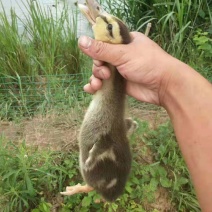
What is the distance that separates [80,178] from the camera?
2.12m

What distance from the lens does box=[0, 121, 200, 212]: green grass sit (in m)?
1.97

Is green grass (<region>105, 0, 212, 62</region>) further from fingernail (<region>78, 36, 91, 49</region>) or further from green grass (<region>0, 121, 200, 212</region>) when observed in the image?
fingernail (<region>78, 36, 91, 49</region>)

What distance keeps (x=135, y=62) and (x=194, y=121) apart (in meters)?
0.33

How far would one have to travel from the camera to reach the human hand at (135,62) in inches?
52.2

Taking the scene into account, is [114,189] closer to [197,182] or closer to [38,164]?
[197,182]

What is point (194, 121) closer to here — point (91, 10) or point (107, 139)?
point (107, 139)

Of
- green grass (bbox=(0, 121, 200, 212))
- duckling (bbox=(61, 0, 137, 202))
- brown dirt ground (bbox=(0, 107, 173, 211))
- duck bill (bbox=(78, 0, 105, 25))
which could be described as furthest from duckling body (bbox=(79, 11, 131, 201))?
brown dirt ground (bbox=(0, 107, 173, 211))

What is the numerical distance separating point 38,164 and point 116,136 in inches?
30.7

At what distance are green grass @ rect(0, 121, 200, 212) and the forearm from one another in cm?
79

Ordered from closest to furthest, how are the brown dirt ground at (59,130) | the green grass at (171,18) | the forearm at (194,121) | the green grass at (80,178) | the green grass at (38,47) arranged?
1. the forearm at (194,121)
2. the green grass at (80,178)
3. the brown dirt ground at (59,130)
4. the green grass at (38,47)
5. the green grass at (171,18)

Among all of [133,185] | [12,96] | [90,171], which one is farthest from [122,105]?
[12,96]

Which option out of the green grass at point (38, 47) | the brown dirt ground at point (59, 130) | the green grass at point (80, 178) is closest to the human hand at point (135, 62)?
the green grass at point (80, 178)

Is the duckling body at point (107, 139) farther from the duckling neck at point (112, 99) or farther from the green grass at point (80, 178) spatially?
the green grass at point (80, 178)

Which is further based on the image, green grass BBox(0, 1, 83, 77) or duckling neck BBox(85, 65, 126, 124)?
green grass BBox(0, 1, 83, 77)
